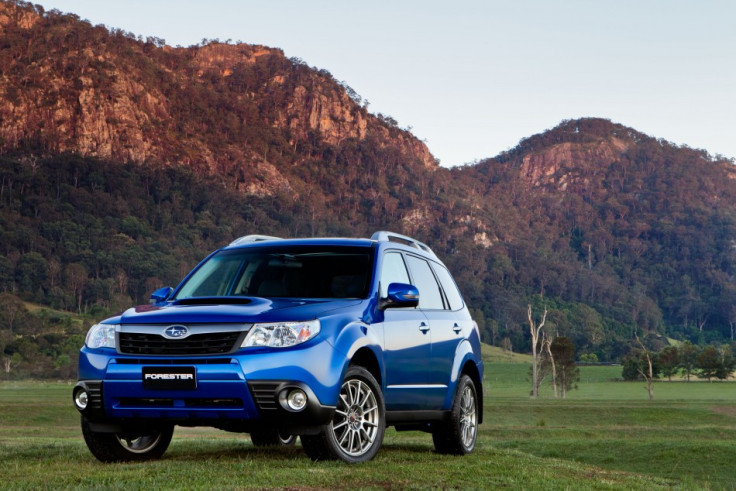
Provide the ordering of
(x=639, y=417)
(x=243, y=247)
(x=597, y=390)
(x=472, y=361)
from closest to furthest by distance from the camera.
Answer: (x=243, y=247) < (x=472, y=361) < (x=639, y=417) < (x=597, y=390)

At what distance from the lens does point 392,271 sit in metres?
9.92

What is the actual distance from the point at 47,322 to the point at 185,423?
569 ft

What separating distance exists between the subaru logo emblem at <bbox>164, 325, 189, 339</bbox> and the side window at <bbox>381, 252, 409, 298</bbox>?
218 cm

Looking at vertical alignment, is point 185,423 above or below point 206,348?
below

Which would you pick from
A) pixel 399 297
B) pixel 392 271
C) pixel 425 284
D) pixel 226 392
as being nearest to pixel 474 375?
pixel 425 284

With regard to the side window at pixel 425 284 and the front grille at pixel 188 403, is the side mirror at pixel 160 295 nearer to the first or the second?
the front grille at pixel 188 403

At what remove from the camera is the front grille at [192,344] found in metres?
7.85

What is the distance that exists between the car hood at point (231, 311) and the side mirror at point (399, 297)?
59cm

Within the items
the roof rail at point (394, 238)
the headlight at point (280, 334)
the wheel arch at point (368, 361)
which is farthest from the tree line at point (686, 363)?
the headlight at point (280, 334)

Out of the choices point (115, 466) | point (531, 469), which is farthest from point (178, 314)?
point (531, 469)

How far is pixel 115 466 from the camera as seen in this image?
333 inches

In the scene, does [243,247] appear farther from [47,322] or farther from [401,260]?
[47,322]

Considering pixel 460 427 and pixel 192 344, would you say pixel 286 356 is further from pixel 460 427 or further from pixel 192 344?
pixel 460 427

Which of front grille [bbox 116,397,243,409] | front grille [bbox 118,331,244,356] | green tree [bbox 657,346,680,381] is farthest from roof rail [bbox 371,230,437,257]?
green tree [bbox 657,346,680,381]
